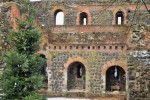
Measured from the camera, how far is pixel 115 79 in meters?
24.7

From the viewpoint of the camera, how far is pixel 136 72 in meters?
15.7

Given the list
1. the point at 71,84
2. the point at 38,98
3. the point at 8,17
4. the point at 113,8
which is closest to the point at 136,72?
the point at 38,98

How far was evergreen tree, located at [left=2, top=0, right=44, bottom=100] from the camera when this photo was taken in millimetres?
13453

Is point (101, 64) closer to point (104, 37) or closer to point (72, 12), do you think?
point (104, 37)

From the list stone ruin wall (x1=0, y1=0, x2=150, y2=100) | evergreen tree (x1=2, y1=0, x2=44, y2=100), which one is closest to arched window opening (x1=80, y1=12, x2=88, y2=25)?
stone ruin wall (x1=0, y1=0, x2=150, y2=100)

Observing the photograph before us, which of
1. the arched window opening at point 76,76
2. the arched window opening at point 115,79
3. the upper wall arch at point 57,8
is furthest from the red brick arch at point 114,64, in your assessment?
the upper wall arch at point 57,8

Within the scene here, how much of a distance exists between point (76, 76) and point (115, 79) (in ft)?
7.45

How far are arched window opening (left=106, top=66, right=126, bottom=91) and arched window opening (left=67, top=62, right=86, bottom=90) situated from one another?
142 cm

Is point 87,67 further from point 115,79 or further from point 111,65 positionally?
point 115,79

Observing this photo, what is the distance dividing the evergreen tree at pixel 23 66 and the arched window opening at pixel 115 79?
10.8 metres

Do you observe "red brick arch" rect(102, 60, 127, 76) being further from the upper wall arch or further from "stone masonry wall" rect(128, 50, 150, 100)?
"stone masonry wall" rect(128, 50, 150, 100)

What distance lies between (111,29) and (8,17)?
24.1ft

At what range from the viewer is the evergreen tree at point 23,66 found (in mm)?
13453

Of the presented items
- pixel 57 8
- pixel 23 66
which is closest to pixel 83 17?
pixel 57 8
